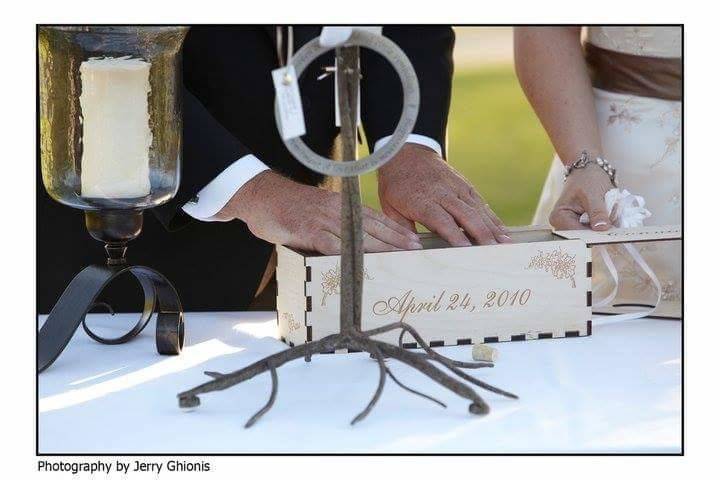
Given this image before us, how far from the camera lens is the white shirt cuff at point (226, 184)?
5.07 ft

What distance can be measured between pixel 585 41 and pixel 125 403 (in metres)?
1.15

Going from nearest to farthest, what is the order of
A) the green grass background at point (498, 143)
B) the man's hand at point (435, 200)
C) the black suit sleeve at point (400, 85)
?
1. the man's hand at point (435, 200)
2. the black suit sleeve at point (400, 85)
3. the green grass background at point (498, 143)

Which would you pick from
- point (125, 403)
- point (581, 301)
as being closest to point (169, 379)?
point (125, 403)

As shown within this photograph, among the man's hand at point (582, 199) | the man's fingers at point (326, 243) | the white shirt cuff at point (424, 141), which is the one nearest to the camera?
the man's fingers at point (326, 243)

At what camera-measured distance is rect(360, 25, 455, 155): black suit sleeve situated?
1846 mm

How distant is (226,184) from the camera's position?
155cm

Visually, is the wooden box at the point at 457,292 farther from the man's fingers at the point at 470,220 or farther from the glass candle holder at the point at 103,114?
the glass candle holder at the point at 103,114

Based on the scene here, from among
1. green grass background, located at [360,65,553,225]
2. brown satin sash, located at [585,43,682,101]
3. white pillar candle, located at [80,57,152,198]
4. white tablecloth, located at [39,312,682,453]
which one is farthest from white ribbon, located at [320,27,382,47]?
green grass background, located at [360,65,553,225]

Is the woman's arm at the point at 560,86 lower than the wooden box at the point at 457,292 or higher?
higher

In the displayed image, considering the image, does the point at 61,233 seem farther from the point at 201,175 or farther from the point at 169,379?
the point at 169,379

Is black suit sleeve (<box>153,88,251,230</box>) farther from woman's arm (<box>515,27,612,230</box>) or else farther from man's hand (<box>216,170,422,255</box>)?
woman's arm (<box>515,27,612,230</box>)

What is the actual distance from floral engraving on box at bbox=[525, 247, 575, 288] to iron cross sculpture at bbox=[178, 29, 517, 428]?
23cm

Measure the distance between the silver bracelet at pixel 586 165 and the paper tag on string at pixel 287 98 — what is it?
2.53 ft

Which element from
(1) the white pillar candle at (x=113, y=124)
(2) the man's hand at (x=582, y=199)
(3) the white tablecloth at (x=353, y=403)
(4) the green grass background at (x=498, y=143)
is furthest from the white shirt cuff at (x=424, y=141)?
(4) the green grass background at (x=498, y=143)
